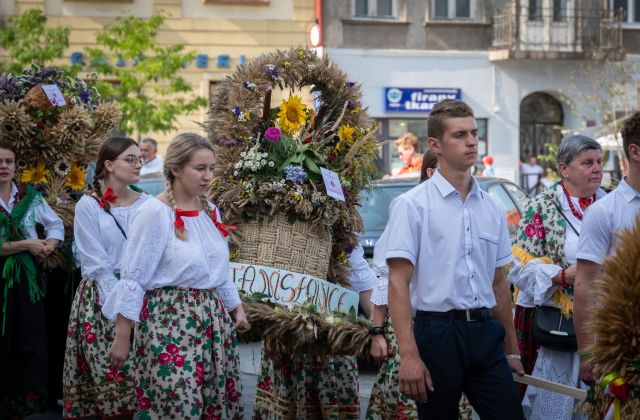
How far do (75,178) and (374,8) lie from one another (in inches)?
777

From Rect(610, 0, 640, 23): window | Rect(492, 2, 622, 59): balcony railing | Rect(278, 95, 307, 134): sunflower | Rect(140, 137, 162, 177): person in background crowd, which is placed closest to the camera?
Rect(278, 95, 307, 134): sunflower

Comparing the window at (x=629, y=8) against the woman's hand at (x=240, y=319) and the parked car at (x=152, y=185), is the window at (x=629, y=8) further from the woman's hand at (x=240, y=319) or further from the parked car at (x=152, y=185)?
the woman's hand at (x=240, y=319)

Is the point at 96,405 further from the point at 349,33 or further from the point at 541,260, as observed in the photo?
the point at 349,33

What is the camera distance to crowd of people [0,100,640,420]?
16.0ft

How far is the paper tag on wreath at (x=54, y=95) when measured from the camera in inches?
319

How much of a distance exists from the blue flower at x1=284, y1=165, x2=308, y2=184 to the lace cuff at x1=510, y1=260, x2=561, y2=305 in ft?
4.48

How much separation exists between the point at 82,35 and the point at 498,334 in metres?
21.4

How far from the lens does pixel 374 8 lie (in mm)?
27234

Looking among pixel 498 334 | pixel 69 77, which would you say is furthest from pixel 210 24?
pixel 498 334

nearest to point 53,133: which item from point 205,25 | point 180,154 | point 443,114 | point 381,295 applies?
point 180,154

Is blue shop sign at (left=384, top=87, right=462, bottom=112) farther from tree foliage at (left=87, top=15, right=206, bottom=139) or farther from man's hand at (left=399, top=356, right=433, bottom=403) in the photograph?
man's hand at (left=399, top=356, right=433, bottom=403)

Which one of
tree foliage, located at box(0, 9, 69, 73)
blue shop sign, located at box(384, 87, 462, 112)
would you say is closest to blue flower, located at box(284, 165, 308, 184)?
tree foliage, located at box(0, 9, 69, 73)

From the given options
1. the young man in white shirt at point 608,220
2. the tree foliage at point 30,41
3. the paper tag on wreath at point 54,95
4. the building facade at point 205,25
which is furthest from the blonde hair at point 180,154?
the building facade at point 205,25

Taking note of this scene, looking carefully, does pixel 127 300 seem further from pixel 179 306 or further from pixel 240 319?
pixel 240 319
